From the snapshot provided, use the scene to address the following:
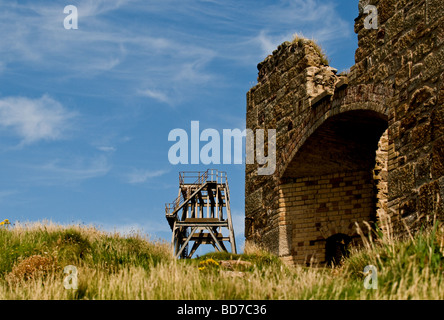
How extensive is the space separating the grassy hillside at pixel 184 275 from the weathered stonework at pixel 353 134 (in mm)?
1604

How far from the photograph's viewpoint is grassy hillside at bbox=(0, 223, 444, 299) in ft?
21.0

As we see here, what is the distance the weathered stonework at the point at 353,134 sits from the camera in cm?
943

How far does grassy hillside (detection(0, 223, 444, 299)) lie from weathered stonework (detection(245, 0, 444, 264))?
1.60 metres

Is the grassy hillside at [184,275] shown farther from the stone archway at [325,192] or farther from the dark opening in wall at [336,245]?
the dark opening in wall at [336,245]

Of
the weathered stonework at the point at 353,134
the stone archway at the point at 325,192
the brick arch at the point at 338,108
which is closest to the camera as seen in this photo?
the weathered stonework at the point at 353,134

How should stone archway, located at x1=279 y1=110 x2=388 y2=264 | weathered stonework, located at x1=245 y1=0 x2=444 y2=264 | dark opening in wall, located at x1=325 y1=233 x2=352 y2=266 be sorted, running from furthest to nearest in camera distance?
dark opening in wall, located at x1=325 y1=233 x2=352 y2=266, stone archway, located at x1=279 y1=110 x2=388 y2=264, weathered stonework, located at x1=245 y1=0 x2=444 y2=264

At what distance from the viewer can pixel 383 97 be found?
10.7 metres

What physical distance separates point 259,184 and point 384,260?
7592mm

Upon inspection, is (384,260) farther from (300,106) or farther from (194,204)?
(194,204)

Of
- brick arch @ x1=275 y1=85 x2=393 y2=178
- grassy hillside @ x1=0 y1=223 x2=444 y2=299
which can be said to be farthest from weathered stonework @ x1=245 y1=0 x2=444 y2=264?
grassy hillside @ x1=0 y1=223 x2=444 y2=299

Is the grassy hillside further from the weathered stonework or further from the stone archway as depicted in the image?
the stone archway

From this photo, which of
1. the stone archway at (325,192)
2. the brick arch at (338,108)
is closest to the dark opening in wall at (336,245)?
the stone archway at (325,192)

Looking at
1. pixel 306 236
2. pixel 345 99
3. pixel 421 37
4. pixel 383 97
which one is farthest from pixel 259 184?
pixel 421 37

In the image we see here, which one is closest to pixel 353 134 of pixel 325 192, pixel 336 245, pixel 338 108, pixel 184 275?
pixel 338 108
